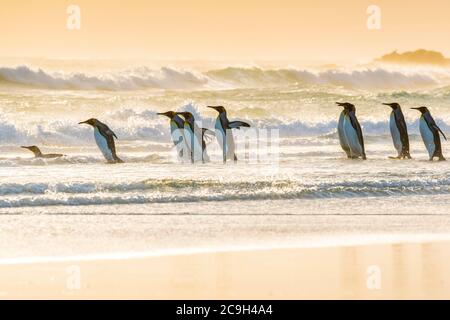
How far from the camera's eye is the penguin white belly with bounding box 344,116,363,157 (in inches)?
725

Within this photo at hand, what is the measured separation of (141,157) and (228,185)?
20.1 feet

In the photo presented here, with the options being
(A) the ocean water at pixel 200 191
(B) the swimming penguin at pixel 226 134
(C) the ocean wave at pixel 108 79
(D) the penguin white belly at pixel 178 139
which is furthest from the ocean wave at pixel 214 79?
(B) the swimming penguin at pixel 226 134

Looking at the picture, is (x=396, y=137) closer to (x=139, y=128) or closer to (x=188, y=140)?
(x=188, y=140)

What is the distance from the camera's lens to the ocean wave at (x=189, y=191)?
1112cm

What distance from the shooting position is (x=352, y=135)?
1928 centimetres

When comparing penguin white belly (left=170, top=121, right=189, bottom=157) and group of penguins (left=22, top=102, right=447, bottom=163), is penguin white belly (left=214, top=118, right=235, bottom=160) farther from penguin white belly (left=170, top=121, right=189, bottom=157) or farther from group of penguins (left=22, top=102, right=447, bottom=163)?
penguin white belly (left=170, top=121, right=189, bottom=157)

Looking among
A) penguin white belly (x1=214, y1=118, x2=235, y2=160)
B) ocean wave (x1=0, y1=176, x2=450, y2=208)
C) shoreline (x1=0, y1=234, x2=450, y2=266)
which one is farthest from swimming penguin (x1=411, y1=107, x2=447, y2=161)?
shoreline (x1=0, y1=234, x2=450, y2=266)

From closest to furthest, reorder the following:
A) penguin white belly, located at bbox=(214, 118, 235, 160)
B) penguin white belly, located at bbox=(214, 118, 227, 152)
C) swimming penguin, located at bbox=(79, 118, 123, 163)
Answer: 1. swimming penguin, located at bbox=(79, 118, 123, 163)
2. penguin white belly, located at bbox=(214, 118, 235, 160)
3. penguin white belly, located at bbox=(214, 118, 227, 152)

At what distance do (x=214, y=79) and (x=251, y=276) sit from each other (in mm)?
37290

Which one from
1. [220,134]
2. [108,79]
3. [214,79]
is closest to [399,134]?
[220,134]

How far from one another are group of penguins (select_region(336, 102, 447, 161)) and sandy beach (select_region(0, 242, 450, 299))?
10.1 m

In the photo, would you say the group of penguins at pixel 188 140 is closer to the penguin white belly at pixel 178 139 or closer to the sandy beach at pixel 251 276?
the penguin white belly at pixel 178 139
